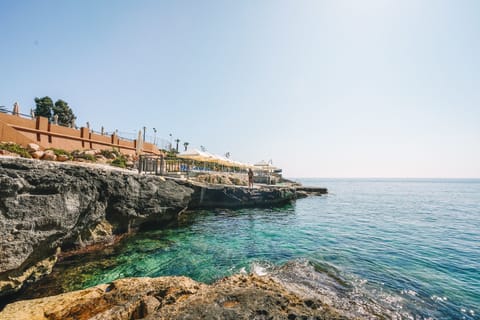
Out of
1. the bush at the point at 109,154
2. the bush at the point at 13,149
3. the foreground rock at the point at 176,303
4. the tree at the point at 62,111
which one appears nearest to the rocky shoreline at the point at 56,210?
the foreground rock at the point at 176,303

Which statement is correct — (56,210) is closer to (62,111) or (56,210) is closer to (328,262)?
(328,262)

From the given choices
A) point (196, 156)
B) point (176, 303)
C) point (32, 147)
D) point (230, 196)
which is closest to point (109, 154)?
point (32, 147)

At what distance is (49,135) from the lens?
Answer: 18.2 meters

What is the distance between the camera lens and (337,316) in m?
2.87

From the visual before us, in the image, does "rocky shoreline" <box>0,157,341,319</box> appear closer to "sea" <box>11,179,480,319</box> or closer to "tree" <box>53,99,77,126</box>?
"sea" <box>11,179,480,319</box>

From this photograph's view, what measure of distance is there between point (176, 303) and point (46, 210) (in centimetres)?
497

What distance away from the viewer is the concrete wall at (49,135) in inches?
596

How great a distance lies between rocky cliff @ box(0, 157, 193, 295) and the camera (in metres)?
4.77

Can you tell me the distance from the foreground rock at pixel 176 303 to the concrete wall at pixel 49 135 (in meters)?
16.9

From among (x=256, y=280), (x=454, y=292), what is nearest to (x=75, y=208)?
(x=256, y=280)

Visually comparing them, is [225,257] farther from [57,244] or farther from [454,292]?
[454,292]

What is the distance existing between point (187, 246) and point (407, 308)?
7420mm

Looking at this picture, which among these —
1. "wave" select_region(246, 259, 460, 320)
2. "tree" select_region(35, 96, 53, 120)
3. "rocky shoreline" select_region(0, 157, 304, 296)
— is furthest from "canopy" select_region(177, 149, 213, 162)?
"tree" select_region(35, 96, 53, 120)

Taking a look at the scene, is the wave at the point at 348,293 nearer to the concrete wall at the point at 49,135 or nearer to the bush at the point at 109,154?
the concrete wall at the point at 49,135
